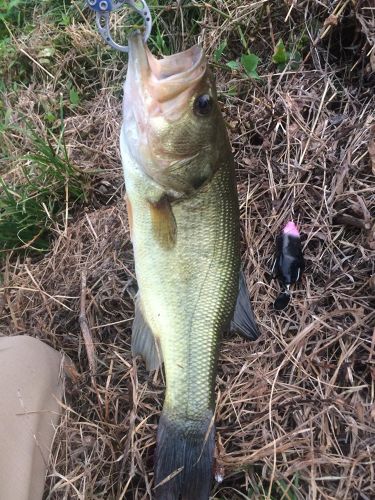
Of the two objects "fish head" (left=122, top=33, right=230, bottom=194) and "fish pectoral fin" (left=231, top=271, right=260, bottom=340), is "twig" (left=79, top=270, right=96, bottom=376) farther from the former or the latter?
"fish head" (left=122, top=33, right=230, bottom=194)

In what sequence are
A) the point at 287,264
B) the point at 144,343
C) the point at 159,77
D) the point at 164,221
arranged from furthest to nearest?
the point at 287,264 → the point at 144,343 → the point at 164,221 → the point at 159,77

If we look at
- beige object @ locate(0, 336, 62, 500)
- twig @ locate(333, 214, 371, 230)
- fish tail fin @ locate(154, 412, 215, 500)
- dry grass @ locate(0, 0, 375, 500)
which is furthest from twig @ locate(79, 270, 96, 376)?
twig @ locate(333, 214, 371, 230)

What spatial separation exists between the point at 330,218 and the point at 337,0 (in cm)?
138

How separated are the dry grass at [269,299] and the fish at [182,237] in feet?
0.83

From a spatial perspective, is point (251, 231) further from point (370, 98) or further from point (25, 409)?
point (25, 409)

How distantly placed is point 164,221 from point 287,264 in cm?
80

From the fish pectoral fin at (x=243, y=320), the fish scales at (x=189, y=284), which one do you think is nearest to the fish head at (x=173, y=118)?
the fish scales at (x=189, y=284)

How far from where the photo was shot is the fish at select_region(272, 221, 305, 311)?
262 cm

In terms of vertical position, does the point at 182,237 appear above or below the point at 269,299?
above

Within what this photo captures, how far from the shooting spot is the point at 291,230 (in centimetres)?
269

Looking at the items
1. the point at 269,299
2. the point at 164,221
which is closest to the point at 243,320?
the point at 269,299

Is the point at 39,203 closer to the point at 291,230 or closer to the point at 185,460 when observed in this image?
the point at 291,230

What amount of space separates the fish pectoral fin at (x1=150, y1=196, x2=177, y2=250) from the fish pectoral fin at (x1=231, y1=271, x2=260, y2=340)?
464mm

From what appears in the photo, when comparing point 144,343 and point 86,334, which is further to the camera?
point 86,334
